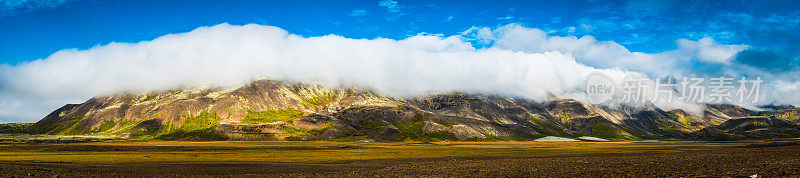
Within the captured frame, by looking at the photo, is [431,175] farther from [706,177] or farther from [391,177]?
[706,177]

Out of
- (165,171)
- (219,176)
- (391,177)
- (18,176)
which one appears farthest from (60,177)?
(391,177)

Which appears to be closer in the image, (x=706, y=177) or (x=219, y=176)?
(x=706, y=177)

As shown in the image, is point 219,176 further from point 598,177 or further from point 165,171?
point 598,177

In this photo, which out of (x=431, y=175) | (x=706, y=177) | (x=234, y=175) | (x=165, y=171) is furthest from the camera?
(x=165, y=171)

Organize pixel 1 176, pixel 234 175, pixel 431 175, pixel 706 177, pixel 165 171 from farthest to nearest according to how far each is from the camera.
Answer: pixel 165 171 → pixel 234 175 → pixel 431 175 → pixel 1 176 → pixel 706 177

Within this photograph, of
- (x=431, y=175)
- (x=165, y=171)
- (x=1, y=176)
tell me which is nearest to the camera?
(x=1, y=176)

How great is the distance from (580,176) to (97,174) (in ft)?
186

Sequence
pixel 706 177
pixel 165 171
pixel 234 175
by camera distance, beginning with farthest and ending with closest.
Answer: pixel 165 171 → pixel 234 175 → pixel 706 177

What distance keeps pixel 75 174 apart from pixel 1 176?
6.76 m

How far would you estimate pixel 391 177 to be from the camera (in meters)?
47.4

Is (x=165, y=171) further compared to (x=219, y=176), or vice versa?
(x=165, y=171)

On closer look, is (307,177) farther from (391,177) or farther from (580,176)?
(580,176)

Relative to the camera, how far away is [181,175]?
51688 millimetres

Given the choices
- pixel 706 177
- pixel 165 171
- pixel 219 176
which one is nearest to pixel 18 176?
pixel 165 171
